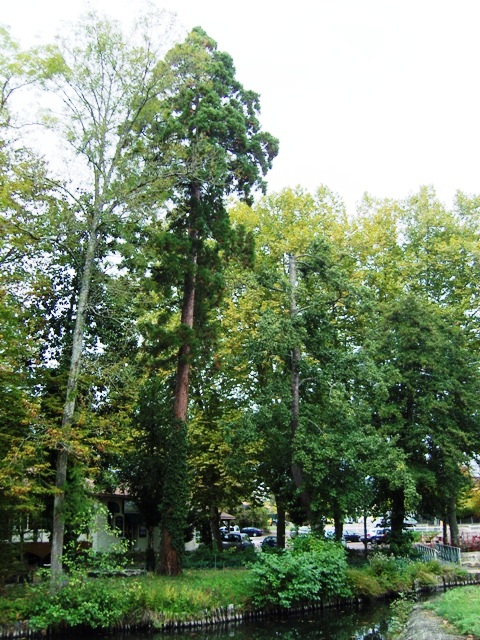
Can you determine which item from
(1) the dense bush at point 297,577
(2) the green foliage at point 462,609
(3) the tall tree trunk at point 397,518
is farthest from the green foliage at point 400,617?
(3) the tall tree trunk at point 397,518

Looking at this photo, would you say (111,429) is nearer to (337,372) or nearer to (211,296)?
(211,296)

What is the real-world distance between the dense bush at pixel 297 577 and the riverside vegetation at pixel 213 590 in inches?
1.1

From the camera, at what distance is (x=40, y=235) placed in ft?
58.8

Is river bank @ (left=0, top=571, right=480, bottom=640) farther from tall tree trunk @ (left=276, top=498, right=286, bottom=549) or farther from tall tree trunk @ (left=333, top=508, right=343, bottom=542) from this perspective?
tall tree trunk @ (left=276, top=498, right=286, bottom=549)

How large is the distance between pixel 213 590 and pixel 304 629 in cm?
288

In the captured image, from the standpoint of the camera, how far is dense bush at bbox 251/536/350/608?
17469mm

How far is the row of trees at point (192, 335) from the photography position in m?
17.5

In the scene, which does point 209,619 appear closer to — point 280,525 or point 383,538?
point 280,525

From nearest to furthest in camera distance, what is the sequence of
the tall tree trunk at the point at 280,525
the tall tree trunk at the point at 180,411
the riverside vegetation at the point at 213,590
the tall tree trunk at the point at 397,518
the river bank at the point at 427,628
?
1. the river bank at the point at 427,628
2. the riverside vegetation at the point at 213,590
3. the tall tree trunk at the point at 180,411
4. the tall tree trunk at the point at 397,518
5. the tall tree trunk at the point at 280,525

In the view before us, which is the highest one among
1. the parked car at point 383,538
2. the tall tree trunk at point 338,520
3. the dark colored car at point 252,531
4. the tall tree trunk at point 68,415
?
the tall tree trunk at point 68,415

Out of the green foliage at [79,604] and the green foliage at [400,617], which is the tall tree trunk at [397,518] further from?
the green foliage at [79,604]

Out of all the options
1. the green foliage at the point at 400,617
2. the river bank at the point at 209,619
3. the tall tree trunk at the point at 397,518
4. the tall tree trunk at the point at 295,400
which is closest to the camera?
the river bank at the point at 209,619

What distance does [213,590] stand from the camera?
1717 cm

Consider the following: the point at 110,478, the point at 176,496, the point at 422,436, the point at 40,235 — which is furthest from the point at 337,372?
the point at 40,235
